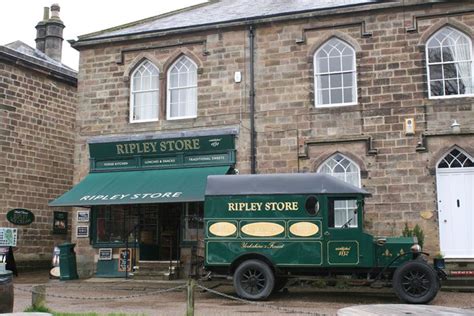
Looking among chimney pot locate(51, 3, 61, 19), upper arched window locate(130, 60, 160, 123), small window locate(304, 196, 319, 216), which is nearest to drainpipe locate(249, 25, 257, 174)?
upper arched window locate(130, 60, 160, 123)

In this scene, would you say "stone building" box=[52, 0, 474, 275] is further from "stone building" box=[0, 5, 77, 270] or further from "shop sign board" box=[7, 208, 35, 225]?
"shop sign board" box=[7, 208, 35, 225]

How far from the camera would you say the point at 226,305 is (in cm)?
1144

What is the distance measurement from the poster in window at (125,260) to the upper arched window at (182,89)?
4.07 meters

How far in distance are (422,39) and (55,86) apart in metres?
12.7

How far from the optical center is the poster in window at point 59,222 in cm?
2030

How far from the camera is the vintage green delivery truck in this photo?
37.4 ft

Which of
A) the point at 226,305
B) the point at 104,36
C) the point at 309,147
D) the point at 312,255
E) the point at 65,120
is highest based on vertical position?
the point at 104,36

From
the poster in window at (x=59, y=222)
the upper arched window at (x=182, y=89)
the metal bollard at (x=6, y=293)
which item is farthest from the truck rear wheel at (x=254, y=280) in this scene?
the poster in window at (x=59, y=222)

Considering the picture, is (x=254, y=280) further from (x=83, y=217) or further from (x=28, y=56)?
(x=28, y=56)

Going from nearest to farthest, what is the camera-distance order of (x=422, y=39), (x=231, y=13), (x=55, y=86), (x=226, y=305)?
1. (x=226, y=305)
2. (x=422, y=39)
3. (x=231, y=13)
4. (x=55, y=86)

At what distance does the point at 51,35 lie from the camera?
82.4 feet

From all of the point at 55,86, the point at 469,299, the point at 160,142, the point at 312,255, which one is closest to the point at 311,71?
the point at 160,142

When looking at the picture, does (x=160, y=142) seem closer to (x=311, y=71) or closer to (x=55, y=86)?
(x=311, y=71)

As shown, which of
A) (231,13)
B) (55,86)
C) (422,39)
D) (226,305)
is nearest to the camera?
(226,305)
